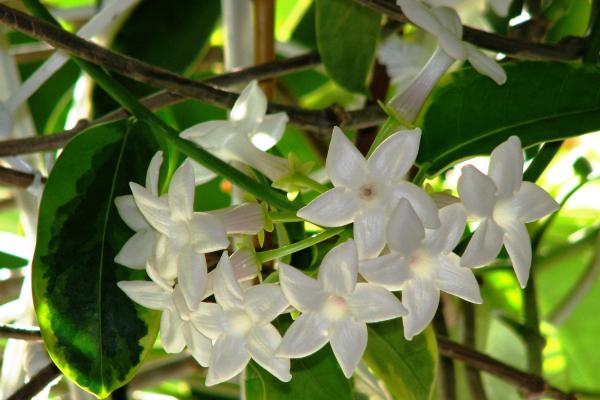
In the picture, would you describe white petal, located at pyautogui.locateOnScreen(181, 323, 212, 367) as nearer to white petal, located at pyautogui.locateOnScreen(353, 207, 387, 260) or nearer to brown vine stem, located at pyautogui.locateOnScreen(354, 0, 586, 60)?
white petal, located at pyautogui.locateOnScreen(353, 207, 387, 260)

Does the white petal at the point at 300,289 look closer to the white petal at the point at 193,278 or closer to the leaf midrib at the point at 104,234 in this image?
the white petal at the point at 193,278

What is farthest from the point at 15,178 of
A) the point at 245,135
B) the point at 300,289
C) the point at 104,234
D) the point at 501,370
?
the point at 501,370

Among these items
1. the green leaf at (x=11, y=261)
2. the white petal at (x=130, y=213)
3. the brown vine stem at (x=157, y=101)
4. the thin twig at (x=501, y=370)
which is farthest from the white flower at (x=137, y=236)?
the green leaf at (x=11, y=261)

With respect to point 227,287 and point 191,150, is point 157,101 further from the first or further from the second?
point 227,287

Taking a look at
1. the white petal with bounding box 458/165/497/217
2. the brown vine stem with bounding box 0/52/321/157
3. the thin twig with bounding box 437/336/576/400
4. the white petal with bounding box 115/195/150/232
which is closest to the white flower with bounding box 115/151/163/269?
the white petal with bounding box 115/195/150/232

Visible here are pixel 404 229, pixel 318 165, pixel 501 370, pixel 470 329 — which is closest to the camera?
pixel 404 229

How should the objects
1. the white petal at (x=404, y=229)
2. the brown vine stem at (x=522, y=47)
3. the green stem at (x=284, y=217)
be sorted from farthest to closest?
the brown vine stem at (x=522, y=47) → the green stem at (x=284, y=217) → the white petal at (x=404, y=229)
